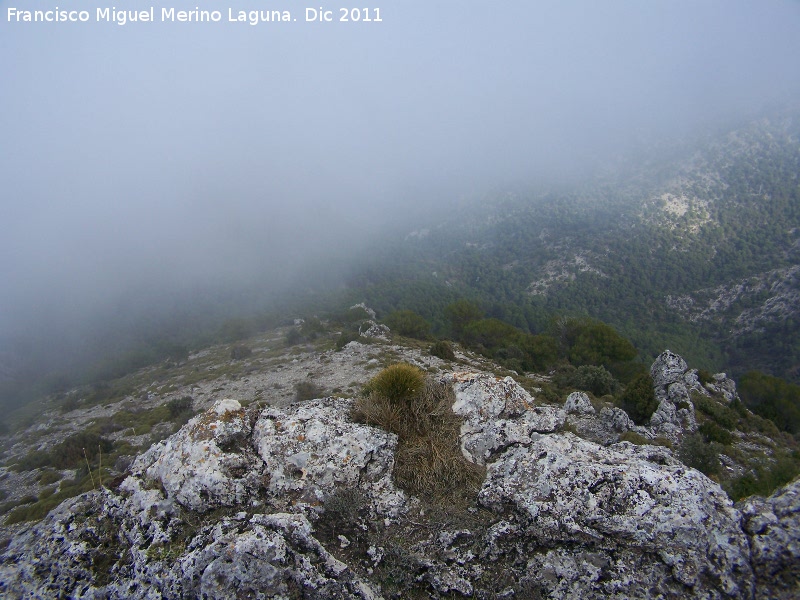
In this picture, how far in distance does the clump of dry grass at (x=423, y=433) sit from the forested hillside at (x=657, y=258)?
50322 millimetres

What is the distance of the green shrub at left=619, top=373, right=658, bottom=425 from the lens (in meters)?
17.4

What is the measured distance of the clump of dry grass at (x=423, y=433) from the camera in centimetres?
656

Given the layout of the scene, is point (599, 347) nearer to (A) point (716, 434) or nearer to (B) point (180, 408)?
(A) point (716, 434)

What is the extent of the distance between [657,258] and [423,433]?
8863 centimetres

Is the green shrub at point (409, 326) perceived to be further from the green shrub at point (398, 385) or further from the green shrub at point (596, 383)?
the green shrub at point (398, 385)

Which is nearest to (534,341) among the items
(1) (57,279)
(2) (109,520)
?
(2) (109,520)

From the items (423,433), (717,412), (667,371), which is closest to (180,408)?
(423,433)

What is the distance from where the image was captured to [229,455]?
6730 mm

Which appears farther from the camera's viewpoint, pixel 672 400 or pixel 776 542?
pixel 672 400

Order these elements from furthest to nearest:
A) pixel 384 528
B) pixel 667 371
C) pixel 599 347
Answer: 1. pixel 599 347
2. pixel 667 371
3. pixel 384 528

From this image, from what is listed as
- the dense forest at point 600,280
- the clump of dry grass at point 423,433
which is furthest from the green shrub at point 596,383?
the clump of dry grass at point 423,433

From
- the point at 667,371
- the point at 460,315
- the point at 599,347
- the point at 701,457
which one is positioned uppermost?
the point at 701,457

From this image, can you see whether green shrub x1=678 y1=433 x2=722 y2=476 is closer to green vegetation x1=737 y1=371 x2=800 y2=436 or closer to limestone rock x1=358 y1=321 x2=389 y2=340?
green vegetation x1=737 y1=371 x2=800 y2=436

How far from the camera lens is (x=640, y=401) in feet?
57.6
